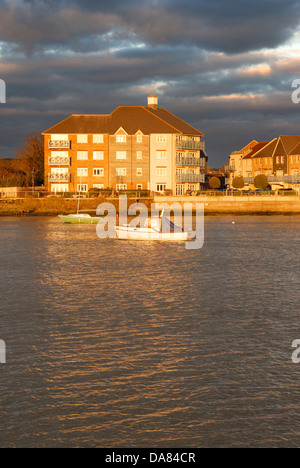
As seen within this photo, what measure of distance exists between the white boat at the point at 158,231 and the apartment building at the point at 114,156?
48.9 metres

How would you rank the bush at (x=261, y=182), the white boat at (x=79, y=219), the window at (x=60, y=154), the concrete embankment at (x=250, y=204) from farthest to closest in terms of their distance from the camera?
1. the bush at (x=261, y=182)
2. the window at (x=60, y=154)
3. the concrete embankment at (x=250, y=204)
4. the white boat at (x=79, y=219)

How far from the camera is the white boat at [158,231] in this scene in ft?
184

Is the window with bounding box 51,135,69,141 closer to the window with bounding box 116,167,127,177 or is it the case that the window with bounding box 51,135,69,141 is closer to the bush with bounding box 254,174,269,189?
the window with bounding box 116,167,127,177

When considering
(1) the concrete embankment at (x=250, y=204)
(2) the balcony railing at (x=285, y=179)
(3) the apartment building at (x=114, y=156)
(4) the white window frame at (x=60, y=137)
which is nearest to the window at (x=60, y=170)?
(3) the apartment building at (x=114, y=156)

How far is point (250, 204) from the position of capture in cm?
10381

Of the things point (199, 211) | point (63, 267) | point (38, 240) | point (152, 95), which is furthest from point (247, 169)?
point (63, 267)

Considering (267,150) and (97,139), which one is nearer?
(97,139)

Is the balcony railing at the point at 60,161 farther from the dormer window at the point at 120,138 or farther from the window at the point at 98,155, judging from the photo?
the dormer window at the point at 120,138

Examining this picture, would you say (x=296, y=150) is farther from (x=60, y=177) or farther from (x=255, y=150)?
(x=60, y=177)

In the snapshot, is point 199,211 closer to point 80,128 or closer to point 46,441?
point 80,128

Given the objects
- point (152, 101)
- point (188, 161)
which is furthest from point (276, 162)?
point (152, 101)

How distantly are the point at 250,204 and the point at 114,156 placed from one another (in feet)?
87.5

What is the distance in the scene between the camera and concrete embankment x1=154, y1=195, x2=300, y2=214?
101562mm

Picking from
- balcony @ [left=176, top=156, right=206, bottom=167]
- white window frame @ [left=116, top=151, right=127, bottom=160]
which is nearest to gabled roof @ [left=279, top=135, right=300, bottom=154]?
balcony @ [left=176, top=156, right=206, bottom=167]
